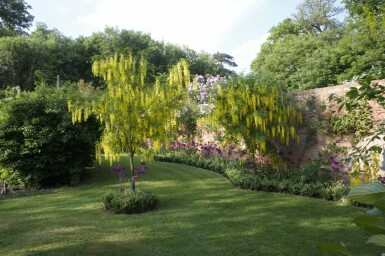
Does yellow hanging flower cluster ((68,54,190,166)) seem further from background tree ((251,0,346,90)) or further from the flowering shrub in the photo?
background tree ((251,0,346,90))

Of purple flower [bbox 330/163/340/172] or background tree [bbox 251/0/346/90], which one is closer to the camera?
purple flower [bbox 330/163/340/172]

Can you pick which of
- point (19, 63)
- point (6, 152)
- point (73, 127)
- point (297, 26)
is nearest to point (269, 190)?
point (73, 127)

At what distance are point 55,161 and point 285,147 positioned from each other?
6.85 meters

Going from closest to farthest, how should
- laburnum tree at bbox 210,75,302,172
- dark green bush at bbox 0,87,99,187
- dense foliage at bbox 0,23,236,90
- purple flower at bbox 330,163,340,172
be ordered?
purple flower at bbox 330,163,340,172 < laburnum tree at bbox 210,75,302,172 < dark green bush at bbox 0,87,99,187 < dense foliage at bbox 0,23,236,90

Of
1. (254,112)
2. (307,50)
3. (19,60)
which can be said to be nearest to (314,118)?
(254,112)

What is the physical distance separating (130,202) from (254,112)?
395cm

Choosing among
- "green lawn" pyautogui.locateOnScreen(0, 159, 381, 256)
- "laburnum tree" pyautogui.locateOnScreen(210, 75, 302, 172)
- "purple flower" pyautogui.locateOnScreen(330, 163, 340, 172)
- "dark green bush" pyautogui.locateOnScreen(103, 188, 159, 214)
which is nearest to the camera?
"green lawn" pyautogui.locateOnScreen(0, 159, 381, 256)

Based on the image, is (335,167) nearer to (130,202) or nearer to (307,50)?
(130,202)

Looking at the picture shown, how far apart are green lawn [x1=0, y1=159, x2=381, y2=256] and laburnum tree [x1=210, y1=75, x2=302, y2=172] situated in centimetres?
171

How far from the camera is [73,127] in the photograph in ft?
29.7

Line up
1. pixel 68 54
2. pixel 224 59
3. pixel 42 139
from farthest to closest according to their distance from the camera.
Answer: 1. pixel 224 59
2. pixel 68 54
3. pixel 42 139

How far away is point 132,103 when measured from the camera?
6.69 m

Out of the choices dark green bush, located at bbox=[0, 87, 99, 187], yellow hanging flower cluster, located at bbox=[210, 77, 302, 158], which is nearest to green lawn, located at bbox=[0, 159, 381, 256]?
dark green bush, located at bbox=[0, 87, 99, 187]

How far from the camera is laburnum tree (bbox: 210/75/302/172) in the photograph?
331 inches
